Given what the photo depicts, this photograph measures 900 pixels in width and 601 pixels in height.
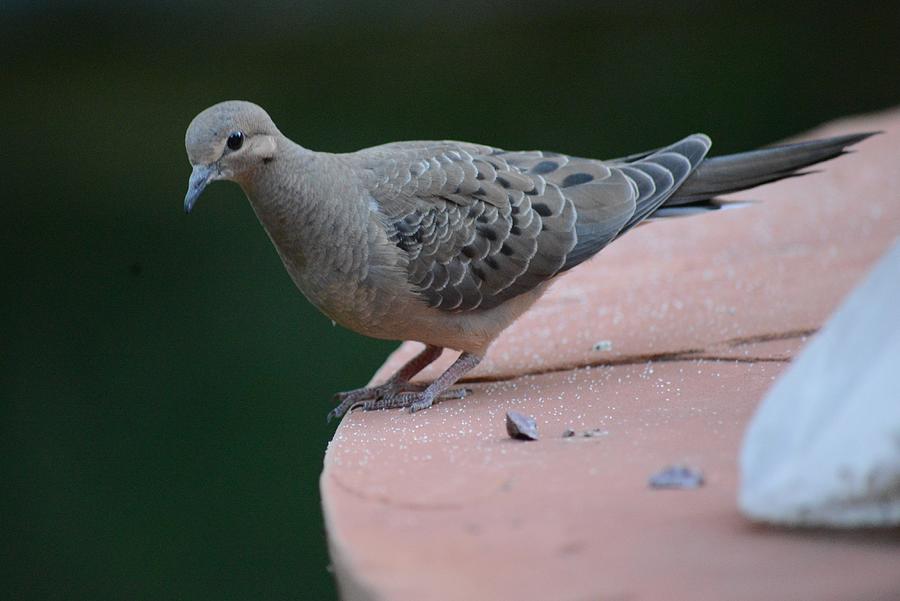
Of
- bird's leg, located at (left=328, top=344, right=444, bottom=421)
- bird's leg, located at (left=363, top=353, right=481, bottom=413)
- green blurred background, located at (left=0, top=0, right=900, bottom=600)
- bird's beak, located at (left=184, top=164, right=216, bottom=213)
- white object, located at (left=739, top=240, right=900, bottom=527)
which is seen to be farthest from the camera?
green blurred background, located at (left=0, top=0, right=900, bottom=600)

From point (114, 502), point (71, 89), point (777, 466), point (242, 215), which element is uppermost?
point (71, 89)

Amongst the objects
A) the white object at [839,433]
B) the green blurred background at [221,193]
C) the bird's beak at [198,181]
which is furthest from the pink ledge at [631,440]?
the green blurred background at [221,193]

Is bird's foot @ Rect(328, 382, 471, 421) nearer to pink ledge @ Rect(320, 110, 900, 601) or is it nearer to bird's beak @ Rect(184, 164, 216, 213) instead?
pink ledge @ Rect(320, 110, 900, 601)

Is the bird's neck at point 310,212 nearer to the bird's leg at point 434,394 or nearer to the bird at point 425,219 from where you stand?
the bird at point 425,219

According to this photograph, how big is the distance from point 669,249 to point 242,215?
3183 millimetres

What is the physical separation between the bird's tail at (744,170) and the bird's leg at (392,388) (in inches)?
34.1

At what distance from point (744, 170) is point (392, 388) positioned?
1.29m

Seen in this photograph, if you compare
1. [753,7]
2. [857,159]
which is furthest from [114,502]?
[753,7]

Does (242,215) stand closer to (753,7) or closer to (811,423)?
(753,7)

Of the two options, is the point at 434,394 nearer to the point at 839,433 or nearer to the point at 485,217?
the point at 485,217

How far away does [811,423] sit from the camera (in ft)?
5.54

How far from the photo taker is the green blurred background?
6086 mm

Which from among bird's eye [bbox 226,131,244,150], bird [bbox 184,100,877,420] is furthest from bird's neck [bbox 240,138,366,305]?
bird's eye [bbox 226,131,244,150]

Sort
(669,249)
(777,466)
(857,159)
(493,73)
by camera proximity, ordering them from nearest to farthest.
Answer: (777,466) < (669,249) < (857,159) < (493,73)
